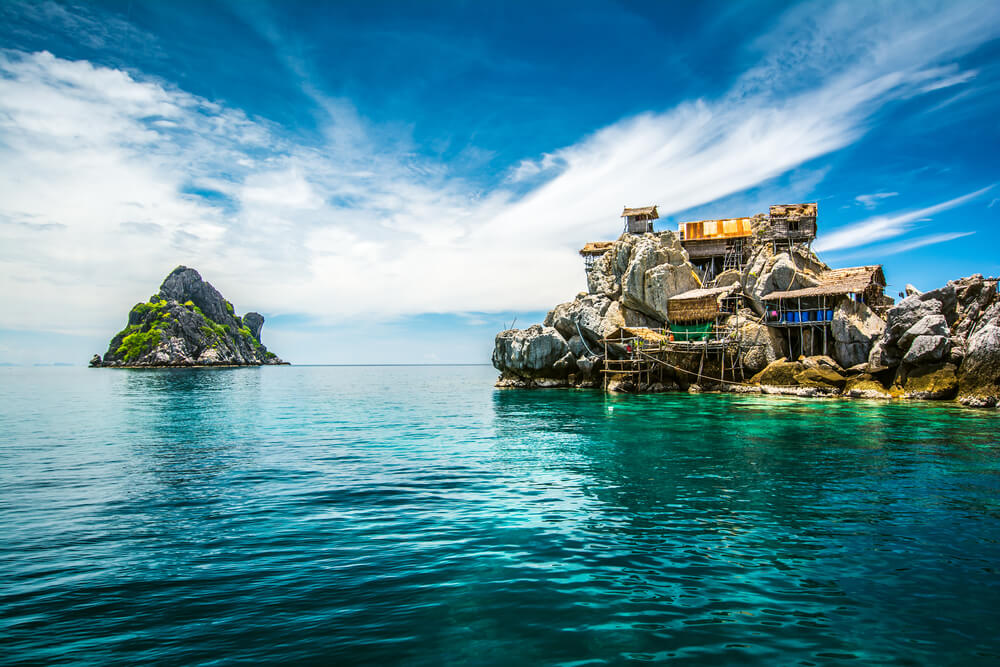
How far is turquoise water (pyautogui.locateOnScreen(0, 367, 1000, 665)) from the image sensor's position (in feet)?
22.5

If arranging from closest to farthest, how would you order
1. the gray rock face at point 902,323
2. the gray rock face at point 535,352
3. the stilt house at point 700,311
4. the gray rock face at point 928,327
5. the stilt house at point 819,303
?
the gray rock face at point 928,327
the gray rock face at point 902,323
the stilt house at point 819,303
the stilt house at point 700,311
the gray rock face at point 535,352

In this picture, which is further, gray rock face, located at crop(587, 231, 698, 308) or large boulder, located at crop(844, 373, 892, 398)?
gray rock face, located at crop(587, 231, 698, 308)

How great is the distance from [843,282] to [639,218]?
98.4 ft

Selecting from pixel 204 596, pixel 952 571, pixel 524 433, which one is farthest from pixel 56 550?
pixel 524 433

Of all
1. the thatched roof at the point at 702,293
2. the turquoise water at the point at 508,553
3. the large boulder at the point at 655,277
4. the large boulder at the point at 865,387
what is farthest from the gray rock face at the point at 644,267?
the turquoise water at the point at 508,553

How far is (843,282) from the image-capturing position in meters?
50.2

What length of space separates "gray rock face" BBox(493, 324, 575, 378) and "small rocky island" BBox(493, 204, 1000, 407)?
5.7 inches

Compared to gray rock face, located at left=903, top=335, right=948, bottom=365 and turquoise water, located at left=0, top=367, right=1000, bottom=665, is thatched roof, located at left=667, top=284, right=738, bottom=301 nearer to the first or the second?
gray rock face, located at left=903, top=335, right=948, bottom=365

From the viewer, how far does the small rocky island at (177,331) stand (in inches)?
5965

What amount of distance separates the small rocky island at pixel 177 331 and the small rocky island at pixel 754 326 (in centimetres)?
12513

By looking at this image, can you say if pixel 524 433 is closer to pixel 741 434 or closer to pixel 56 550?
pixel 741 434

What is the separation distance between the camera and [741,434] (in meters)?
25.0

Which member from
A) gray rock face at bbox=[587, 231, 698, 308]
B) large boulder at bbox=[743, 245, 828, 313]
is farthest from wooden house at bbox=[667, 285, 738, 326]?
gray rock face at bbox=[587, 231, 698, 308]

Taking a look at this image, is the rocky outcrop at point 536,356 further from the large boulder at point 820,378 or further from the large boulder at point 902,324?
the large boulder at point 902,324
